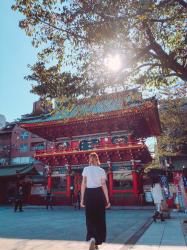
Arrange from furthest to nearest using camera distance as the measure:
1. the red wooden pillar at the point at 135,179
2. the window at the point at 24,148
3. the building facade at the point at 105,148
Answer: the window at the point at 24,148 → the building facade at the point at 105,148 → the red wooden pillar at the point at 135,179

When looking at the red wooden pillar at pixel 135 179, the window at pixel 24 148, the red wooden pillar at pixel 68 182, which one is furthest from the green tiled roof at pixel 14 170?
the red wooden pillar at pixel 135 179

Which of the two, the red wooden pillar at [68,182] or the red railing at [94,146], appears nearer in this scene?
the red railing at [94,146]

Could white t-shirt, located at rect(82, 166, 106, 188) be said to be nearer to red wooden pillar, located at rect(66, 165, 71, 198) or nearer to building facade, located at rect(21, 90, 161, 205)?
building facade, located at rect(21, 90, 161, 205)

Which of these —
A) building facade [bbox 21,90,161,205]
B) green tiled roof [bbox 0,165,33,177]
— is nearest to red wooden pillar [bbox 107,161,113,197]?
building facade [bbox 21,90,161,205]

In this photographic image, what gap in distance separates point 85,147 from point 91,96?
53.0ft

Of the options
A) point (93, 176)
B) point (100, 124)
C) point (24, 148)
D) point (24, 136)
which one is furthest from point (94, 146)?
point (24, 136)

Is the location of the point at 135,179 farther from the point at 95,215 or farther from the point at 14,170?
the point at 95,215

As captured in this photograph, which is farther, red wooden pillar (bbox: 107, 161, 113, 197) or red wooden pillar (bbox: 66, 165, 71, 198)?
red wooden pillar (bbox: 66, 165, 71, 198)

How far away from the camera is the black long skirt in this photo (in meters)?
4.82

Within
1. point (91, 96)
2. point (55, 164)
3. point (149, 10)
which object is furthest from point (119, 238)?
point (55, 164)

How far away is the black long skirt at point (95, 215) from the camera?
15.8ft

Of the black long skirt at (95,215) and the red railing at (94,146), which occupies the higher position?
the red railing at (94,146)

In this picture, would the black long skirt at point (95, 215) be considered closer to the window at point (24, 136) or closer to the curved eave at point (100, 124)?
the curved eave at point (100, 124)

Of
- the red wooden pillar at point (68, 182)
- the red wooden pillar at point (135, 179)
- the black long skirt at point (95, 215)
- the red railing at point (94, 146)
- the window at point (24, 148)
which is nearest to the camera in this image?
the black long skirt at point (95, 215)
